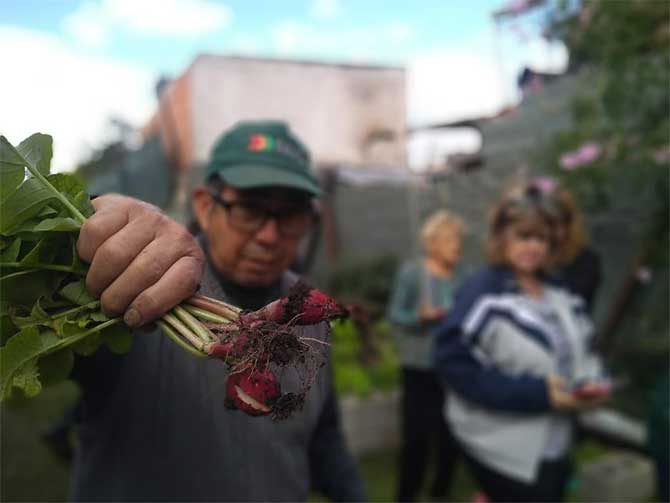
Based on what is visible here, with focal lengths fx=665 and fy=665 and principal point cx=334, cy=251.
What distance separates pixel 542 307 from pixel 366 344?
314 centimetres

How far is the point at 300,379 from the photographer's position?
967 mm

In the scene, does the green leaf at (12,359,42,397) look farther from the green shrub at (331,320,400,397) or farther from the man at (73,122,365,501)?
the green shrub at (331,320,400,397)

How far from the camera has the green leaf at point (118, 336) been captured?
43.0 inches

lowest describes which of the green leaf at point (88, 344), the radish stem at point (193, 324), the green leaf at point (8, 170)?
the green leaf at point (88, 344)

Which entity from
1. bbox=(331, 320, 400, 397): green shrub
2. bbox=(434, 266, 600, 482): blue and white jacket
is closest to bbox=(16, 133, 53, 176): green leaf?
bbox=(434, 266, 600, 482): blue and white jacket

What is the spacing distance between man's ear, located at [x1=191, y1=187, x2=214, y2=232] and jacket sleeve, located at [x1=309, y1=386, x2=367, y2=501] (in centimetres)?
62

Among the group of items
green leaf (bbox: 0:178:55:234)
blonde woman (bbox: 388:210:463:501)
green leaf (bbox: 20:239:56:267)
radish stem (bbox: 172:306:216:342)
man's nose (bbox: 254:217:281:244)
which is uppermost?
green leaf (bbox: 0:178:55:234)

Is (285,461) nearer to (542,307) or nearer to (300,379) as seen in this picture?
(300,379)

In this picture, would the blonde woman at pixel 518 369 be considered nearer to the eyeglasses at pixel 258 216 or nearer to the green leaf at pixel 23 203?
the eyeglasses at pixel 258 216

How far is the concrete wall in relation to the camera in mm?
12867

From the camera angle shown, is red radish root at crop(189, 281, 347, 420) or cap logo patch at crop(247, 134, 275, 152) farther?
cap logo patch at crop(247, 134, 275, 152)

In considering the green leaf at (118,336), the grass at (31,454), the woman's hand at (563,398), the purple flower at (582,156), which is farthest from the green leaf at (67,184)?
the purple flower at (582,156)

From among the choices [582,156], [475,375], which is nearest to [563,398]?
Answer: [475,375]

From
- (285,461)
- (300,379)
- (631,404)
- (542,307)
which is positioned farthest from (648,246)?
(300,379)
